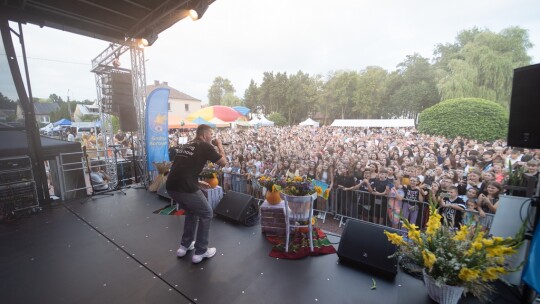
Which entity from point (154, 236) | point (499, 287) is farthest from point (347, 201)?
point (154, 236)

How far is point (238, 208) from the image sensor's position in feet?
13.8

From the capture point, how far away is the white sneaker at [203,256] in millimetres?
2944

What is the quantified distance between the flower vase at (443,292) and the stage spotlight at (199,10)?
18.5 ft

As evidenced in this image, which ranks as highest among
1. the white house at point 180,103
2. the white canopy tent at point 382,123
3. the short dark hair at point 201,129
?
the white house at point 180,103

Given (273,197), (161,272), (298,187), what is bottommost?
(161,272)

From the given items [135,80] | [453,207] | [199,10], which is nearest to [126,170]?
[135,80]

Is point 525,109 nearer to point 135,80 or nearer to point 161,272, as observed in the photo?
point 161,272

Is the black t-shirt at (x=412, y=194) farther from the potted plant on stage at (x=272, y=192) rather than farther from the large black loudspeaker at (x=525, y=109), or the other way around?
the potted plant on stage at (x=272, y=192)

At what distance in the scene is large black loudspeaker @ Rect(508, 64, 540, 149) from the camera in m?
1.98

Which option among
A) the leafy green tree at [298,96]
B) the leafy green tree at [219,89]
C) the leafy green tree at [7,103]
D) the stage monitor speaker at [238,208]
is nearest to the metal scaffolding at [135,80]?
the leafy green tree at [7,103]

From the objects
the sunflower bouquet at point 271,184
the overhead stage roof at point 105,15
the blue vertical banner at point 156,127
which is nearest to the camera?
the sunflower bouquet at point 271,184

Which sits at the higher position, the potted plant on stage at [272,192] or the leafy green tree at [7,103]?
the leafy green tree at [7,103]

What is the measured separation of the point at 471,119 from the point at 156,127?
16849 millimetres

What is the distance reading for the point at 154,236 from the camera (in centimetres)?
372
